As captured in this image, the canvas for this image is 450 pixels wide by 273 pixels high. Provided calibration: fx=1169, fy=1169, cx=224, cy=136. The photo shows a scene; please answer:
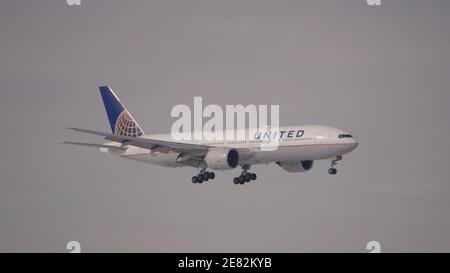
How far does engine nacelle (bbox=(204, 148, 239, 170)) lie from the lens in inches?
4478

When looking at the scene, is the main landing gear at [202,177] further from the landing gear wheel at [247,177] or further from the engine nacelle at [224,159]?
the engine nacelle at [224,159]

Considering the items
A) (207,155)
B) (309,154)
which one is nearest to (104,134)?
(207,155)

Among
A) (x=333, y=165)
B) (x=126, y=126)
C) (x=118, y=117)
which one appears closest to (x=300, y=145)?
(x=333, y=165)

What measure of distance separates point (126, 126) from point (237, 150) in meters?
20.5

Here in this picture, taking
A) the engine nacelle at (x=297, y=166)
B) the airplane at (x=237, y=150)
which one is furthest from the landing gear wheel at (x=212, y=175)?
the engine nacelle at (x=297, y=166)

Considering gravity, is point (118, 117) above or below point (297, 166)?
above

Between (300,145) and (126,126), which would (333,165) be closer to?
(300,145)

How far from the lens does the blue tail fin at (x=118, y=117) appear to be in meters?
130

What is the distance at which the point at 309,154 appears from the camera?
11150 cm

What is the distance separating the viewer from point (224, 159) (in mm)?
113625

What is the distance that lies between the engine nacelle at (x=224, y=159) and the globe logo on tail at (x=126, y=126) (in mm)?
17656

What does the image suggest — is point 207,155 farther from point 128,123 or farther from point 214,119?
point 128,123

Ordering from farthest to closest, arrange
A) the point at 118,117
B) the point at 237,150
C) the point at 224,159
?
the point at 118,117 < the point at 237,150 < the point at 224,159

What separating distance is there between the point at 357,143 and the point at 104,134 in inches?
949
